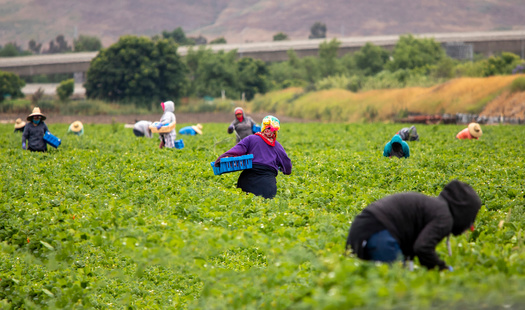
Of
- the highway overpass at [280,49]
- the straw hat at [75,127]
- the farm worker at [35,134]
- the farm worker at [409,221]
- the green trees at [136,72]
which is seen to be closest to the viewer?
the farm worker at [409,221]

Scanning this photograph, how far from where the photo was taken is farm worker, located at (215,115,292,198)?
31.5 ft

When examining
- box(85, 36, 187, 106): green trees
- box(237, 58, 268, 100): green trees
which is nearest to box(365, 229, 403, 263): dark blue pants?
box(85, 36, 187, 106): green trees

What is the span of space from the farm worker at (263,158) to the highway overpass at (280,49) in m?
82.8

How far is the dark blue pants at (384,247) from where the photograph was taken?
17.3 feet

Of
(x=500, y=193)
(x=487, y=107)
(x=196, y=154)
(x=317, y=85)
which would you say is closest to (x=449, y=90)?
(x=487, y=107)

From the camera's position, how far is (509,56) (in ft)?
204

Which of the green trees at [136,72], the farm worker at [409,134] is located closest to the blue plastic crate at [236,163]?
the farm worker at [409,134]

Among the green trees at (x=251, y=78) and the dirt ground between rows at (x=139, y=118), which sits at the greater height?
the green trees at (x=251, y=78)

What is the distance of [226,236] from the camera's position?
18.2 feet

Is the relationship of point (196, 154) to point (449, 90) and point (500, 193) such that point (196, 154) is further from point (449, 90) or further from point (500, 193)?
point (449, 90)

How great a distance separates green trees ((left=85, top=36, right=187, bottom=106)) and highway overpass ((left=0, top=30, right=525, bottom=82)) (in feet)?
80.5

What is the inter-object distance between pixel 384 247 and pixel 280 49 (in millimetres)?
96374

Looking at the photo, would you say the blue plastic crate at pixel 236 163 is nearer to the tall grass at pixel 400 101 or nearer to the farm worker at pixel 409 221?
the farm worker at pixel 409 221

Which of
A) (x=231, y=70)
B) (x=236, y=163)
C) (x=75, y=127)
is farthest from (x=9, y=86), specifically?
(x=236, y=163)
